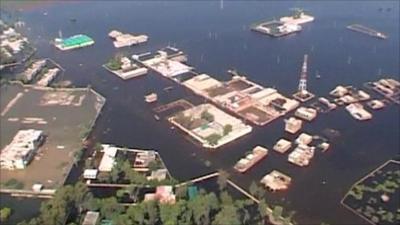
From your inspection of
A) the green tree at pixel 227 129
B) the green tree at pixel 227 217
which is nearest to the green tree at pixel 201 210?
the green tree at pixel 227 217

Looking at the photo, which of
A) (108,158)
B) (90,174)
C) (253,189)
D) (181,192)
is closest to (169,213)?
(181,192)

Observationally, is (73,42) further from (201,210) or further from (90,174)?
(201,210)

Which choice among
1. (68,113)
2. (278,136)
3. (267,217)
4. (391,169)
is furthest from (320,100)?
(68,113)

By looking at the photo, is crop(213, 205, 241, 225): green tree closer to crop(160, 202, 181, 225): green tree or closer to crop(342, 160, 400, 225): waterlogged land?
crop(160, 202, 181, 225): green tree

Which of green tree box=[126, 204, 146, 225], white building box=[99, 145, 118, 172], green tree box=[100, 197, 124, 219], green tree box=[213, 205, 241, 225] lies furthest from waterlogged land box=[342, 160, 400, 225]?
white building box=[99, 145, 118, 172]

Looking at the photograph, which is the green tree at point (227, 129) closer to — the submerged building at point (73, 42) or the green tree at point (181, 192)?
the green tree at point (181, 192)

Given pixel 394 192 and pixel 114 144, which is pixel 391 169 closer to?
pixel 394 192

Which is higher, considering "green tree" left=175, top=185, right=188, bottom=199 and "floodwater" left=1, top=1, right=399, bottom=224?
"green tree" left=175, top=185, right=188, bottom=199
